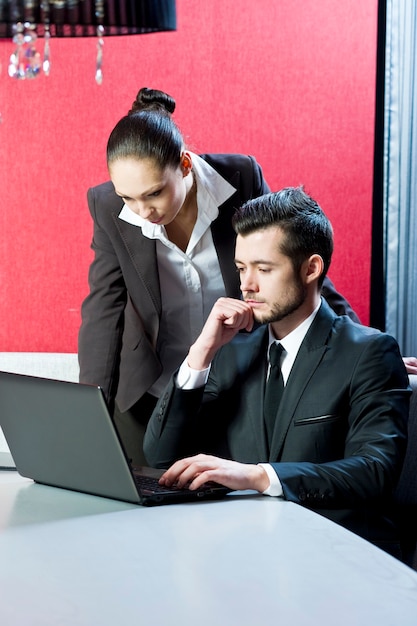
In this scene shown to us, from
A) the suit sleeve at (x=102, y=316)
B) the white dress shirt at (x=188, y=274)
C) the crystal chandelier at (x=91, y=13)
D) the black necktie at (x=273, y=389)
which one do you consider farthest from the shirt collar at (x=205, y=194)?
the crystal chandelier at (x=91, y=13)

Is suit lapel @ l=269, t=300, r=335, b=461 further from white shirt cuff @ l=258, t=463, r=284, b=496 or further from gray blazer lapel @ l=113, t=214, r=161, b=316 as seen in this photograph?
gray blazer lapel @ l=113, t=214, r=161, b=316

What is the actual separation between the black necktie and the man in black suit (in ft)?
0.04

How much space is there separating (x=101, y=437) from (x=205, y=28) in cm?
236

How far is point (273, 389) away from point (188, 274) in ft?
1.82

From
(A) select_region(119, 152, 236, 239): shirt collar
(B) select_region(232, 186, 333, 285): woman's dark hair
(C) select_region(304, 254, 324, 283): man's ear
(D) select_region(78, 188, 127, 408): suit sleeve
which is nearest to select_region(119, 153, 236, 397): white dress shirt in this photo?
(A) select_region(119, 152, 236, 239): shirt collar

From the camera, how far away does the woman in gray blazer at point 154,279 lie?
239 centimetres

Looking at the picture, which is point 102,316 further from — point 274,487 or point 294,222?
point 274,487

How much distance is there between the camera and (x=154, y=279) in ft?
7.84

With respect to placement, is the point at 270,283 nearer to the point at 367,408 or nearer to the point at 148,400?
the point at 367,408

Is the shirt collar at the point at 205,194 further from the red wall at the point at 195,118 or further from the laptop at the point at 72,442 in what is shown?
the red wall at the point at 195,118

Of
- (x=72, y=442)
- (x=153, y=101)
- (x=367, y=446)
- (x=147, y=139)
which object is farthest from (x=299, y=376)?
(x=153, y=101)

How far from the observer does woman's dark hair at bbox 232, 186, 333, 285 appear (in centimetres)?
206

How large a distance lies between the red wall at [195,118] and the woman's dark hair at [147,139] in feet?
4.36

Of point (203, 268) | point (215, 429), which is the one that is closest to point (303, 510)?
point (215, 429)
